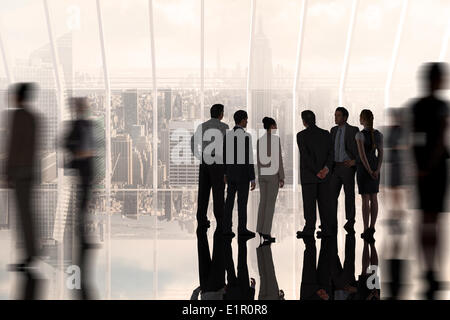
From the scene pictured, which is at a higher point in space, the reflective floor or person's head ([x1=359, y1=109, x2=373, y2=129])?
person's head ([x1=359, y1=109, x2=373, y2=129])

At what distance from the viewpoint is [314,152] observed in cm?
676

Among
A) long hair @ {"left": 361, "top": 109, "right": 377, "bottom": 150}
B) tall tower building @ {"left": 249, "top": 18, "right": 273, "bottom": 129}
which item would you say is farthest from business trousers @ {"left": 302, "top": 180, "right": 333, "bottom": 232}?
tall tower building @ {"left": 249, "top": 18, "right": 273, "bottom": 129}

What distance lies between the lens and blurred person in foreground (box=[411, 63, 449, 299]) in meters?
4.37

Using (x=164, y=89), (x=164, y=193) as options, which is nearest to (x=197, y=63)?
(x=164, y=89)

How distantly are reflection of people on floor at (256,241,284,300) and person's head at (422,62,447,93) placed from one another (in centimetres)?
160

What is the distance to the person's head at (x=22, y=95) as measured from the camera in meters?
4.75

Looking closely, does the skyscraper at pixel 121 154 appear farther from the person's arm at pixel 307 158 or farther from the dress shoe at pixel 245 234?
the person's arm at pixel 307 158

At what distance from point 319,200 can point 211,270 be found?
2055 millimetres

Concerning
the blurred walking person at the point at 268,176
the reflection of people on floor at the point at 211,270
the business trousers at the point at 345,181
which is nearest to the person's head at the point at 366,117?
the business trousers at the point at 345,181

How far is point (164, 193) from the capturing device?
45.7 ft

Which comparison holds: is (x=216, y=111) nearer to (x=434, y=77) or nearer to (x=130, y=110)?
(x=434, y=77)

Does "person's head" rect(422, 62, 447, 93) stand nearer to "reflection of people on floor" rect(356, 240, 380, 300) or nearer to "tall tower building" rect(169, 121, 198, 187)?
"reflection of people on floor" rect(356, 240, 380, 300)

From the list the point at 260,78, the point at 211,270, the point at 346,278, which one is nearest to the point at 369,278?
the point at 346,278

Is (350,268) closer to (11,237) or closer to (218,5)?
(11,237)
